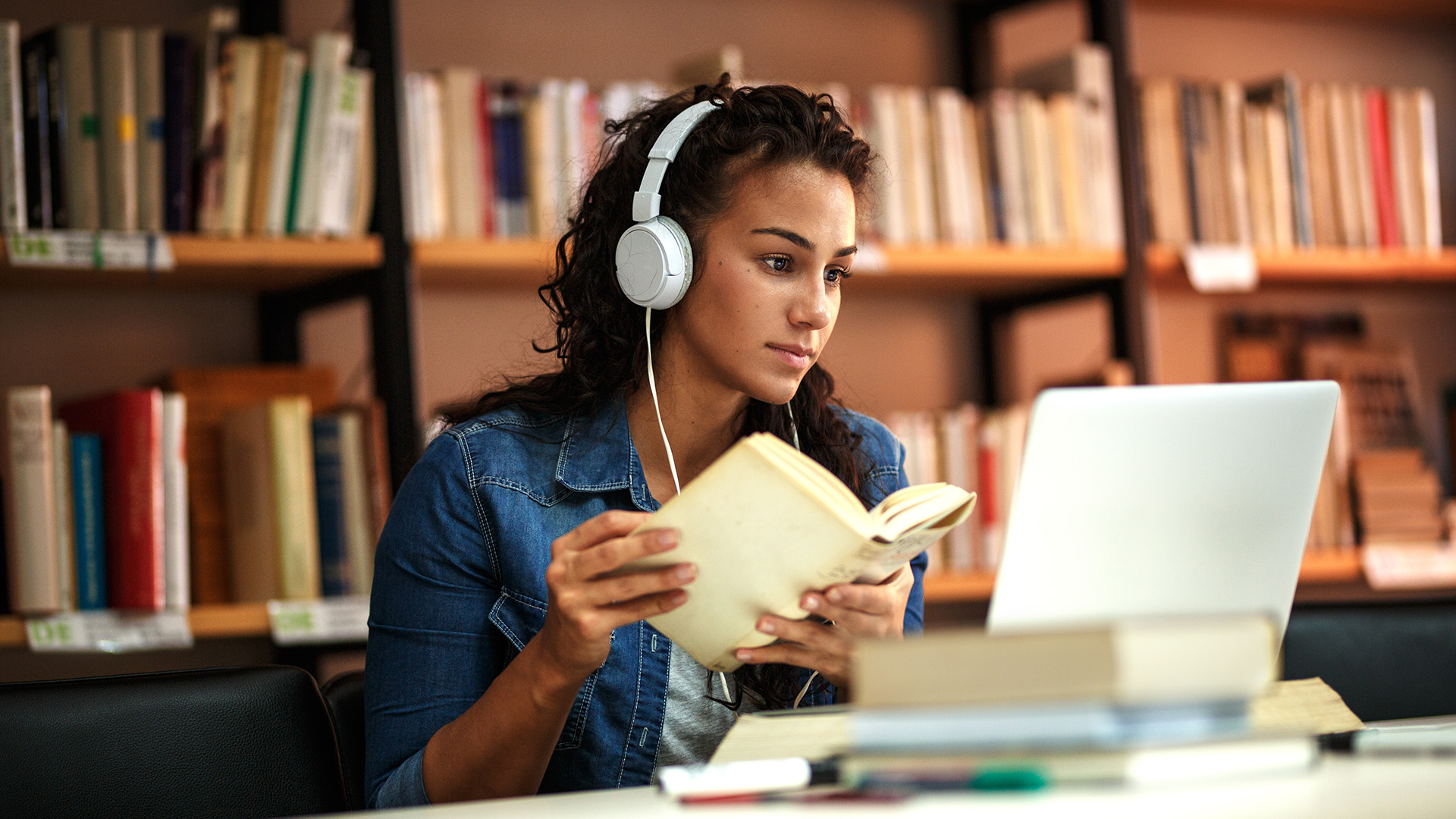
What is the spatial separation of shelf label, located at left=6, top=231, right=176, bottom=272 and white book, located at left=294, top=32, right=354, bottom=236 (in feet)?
0.59

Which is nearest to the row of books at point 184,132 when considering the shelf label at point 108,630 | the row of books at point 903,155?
the row of books at point 903,155

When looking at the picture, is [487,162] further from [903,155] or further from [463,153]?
[903,155]

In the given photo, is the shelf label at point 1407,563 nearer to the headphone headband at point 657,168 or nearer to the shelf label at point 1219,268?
the shelf label at point 1219,268

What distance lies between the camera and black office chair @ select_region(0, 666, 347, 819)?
930 mm

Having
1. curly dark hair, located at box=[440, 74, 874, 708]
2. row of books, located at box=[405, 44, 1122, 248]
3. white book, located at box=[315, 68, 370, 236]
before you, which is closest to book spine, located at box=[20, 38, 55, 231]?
white book, located at box=[315, 68, 370, 236]

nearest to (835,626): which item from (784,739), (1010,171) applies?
(784,739)

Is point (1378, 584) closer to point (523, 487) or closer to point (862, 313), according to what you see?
point (862, 313)

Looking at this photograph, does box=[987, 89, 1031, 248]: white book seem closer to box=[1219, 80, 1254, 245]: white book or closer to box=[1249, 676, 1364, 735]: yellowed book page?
box=[1219, 80, 1254, 245]: white book

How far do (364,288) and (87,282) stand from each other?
0.40 metres

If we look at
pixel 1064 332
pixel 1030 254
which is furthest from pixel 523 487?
pixel 1064 332

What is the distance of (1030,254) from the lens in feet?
7.07

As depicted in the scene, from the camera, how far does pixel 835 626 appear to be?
3.11 ft

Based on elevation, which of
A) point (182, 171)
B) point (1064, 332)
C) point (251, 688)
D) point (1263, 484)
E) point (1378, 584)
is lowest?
point (1378, 584)

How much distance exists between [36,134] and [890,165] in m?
1.22
